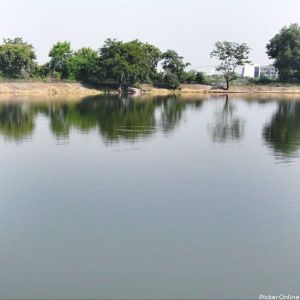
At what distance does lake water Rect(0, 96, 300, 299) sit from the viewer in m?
6.14

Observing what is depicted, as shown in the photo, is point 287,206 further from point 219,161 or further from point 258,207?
point 219,161

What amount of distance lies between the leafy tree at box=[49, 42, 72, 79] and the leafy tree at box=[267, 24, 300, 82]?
95.2 ft

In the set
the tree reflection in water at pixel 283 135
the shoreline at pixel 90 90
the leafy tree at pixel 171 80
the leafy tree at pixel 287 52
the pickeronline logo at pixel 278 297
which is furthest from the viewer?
the leafy tree at pixel 287 52

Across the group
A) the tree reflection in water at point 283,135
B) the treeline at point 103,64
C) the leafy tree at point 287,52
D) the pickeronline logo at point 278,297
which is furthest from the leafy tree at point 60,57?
the pickeronline logo at point 278,297

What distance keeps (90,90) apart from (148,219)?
49576 mm

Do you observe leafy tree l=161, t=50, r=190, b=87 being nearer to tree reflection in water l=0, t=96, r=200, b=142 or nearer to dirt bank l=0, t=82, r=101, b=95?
dirt bank l=0, t=82, r=101, b=95

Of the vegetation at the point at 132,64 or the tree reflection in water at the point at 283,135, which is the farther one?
the vegetation at the point at 132,64

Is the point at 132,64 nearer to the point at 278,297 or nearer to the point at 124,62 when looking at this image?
the point at 124,62

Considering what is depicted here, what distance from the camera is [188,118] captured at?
88.3 feet

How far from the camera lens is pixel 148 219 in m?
8.56

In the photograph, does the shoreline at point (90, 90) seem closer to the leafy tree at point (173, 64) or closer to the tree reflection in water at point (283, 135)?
the leafy tree at point (173, 64)

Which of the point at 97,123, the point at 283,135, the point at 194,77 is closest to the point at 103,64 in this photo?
the point at 194,77

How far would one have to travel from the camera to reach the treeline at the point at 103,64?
53281 millimetres

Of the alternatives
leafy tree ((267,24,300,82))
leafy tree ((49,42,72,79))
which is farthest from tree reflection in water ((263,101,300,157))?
leafy tree ((267,24,300,82))
